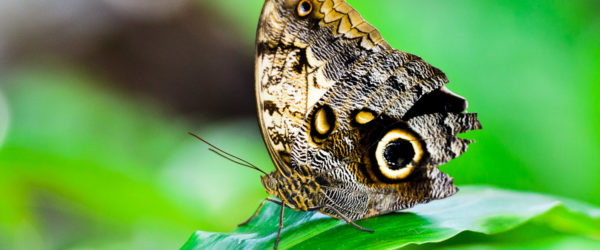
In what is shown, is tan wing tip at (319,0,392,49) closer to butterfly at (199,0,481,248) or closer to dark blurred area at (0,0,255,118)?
butterfly at (199,0,481,248)

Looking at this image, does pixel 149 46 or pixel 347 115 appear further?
pixel 149 46

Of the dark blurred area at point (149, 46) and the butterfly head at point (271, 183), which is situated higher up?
A: the dark blurred area at point (149, 46)

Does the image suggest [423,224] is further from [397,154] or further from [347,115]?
[347,115]

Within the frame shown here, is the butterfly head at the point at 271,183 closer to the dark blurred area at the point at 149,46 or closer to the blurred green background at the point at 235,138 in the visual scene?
the blurred green background at the point at 235,138

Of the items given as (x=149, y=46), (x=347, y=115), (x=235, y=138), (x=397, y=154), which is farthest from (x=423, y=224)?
(x=149, y=46)

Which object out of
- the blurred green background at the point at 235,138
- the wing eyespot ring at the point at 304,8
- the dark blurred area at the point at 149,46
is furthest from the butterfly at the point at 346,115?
the dark blurred area at the point at 149,46

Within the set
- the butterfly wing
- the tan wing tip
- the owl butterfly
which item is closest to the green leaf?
the owl butterfly
